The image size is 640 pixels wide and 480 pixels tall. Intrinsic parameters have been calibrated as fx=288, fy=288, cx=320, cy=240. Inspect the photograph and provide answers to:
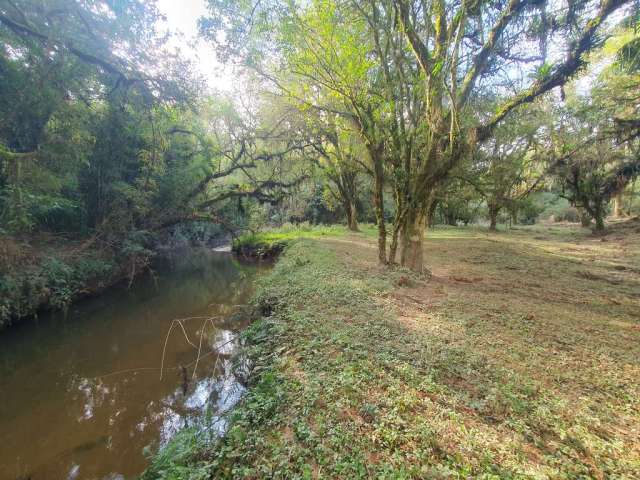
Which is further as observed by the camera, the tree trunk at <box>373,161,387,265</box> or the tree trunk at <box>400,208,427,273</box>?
the tree trunk at <box>373,161,387,265</box>

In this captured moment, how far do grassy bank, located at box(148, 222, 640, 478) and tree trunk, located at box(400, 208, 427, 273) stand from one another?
167 cm

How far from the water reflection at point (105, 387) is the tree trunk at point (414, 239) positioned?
4531mm

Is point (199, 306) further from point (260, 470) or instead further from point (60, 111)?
point (260, 470)

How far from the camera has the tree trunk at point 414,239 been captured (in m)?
7.41

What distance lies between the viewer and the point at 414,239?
757cm

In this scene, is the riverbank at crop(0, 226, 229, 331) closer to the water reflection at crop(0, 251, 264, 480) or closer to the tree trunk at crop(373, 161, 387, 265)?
the water reflection at crop(0, 251, 264, 480)

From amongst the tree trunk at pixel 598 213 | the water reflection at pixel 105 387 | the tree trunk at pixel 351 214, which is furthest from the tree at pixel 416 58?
the tree trunk at pixel 598 213

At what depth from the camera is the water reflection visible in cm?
335

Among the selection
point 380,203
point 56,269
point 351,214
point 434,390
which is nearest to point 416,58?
A: point 380,203

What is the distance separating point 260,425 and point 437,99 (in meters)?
6.89

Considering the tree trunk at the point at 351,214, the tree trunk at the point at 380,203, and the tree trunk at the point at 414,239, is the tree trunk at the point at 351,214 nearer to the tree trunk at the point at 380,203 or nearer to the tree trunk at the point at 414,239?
the tree trunk at the point at 380,203

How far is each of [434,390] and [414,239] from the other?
5177mm

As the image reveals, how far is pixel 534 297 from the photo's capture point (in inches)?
234

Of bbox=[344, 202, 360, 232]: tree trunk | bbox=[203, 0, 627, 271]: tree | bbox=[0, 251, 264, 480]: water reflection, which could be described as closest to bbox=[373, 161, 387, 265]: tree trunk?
bbox=[203, 0, 627, 271]: tree
